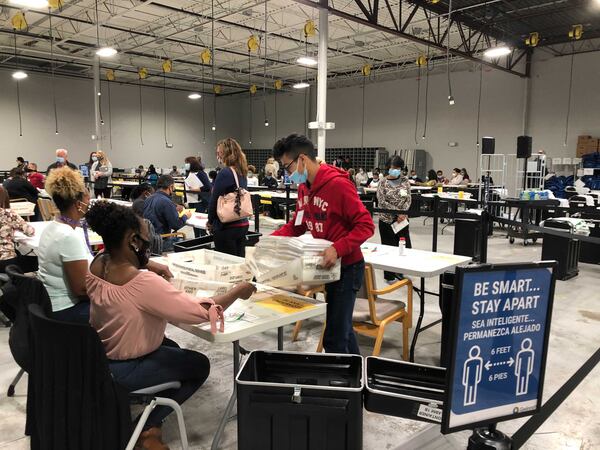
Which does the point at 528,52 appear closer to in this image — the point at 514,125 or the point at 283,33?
the point at 514,125

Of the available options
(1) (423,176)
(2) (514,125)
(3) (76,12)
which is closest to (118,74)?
(3) (76,12)

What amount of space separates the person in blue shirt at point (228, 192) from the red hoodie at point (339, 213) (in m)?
1.41

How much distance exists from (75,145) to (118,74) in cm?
323

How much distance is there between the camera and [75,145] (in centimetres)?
1784

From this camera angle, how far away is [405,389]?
195 centimetres

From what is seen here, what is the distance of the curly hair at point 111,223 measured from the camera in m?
1.87

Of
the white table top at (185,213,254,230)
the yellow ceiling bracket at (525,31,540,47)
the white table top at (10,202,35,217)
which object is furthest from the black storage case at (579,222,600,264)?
the white table top at (10,202,35,217)

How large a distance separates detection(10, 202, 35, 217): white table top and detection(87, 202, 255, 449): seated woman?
196 inches

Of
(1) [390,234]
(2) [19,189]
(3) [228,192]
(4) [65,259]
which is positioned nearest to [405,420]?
(4) [65,259]

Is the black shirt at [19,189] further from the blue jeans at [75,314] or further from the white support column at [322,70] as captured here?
the blue jeans at [75,314]

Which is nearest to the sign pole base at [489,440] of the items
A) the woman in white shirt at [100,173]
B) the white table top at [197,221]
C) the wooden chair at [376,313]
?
the wooden chair at [376,313]

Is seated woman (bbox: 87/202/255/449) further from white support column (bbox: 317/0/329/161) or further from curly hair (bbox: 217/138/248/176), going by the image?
white support column (bbox: 317/0/329/161)

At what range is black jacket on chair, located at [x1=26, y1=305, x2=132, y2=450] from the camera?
160 centimetres

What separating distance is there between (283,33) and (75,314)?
39.8 ft
